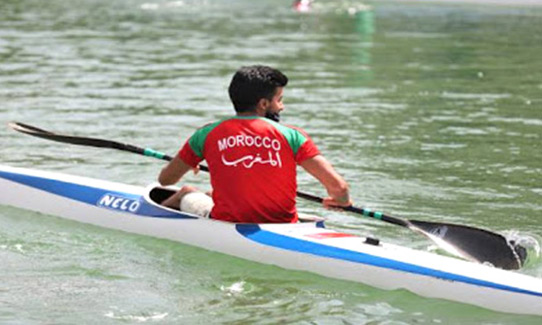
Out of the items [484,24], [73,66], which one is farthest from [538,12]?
[73,66]

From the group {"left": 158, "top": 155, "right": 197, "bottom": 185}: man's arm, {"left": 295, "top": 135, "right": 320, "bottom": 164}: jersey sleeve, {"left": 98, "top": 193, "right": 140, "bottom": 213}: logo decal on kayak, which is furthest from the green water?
{"left": 295, "top": 135, "right": 320, "bottom": 164}: jersey sleeve

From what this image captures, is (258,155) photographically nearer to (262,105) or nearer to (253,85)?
(262,105)

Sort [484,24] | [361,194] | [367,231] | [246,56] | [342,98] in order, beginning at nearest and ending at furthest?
[367,231]
[361,194]
[342,98]
[246,56]
[484,24]

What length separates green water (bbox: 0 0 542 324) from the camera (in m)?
7.34

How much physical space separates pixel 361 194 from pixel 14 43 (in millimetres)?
16803

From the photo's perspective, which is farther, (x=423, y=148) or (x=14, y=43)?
(x=14, y=43)

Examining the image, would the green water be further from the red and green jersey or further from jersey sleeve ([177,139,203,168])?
jersey sleeve ([177,139,203,168])

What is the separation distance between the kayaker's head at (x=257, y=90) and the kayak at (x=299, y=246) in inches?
33.3

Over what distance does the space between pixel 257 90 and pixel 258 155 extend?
17.2 inches

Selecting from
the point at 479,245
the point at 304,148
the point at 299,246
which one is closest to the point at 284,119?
the point at 479,245

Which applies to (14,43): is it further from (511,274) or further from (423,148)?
(511,274)

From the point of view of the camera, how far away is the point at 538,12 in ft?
146

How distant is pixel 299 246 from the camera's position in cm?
783

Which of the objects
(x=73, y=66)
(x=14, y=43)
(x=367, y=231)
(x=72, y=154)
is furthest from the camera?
(x=14, y=43)
